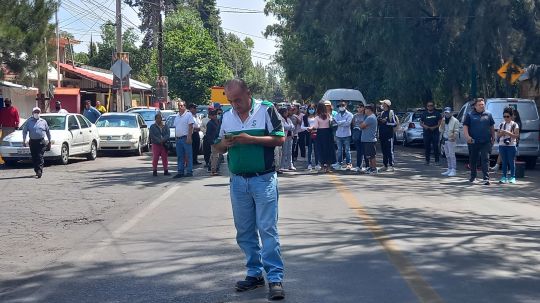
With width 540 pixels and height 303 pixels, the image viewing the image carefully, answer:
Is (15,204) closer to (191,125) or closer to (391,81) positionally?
(191,125)

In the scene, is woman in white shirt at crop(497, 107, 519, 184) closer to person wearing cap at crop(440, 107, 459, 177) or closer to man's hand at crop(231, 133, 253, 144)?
person wearing cap at crop(440, 107, 459, 177)

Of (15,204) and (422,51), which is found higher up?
(422,51)

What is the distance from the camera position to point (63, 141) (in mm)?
22125

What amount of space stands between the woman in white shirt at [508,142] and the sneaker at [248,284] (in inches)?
439

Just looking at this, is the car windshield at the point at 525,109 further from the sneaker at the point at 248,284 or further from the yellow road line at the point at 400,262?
the sneaker at the point at 248,284

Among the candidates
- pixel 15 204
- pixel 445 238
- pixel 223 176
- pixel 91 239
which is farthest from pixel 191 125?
pixel 445 238

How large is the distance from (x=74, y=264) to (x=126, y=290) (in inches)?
58.9

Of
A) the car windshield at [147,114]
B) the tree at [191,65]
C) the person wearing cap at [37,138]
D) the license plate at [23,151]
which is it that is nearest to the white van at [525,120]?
the person wearing cap at [37,138]

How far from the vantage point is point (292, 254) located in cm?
851

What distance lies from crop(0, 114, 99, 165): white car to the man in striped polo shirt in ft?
49.3

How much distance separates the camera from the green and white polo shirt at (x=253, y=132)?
6605mm

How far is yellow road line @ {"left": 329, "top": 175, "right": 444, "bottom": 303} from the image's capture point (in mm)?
6668

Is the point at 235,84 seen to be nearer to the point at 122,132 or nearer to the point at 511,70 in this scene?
the point at 511,70

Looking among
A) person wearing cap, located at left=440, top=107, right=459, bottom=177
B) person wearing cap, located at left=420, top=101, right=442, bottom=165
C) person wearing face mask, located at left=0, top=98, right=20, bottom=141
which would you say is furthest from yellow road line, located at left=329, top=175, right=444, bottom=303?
person wearing face mask, located at left=0, top=98, right=20, bottom=141
